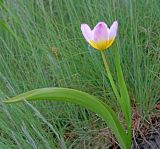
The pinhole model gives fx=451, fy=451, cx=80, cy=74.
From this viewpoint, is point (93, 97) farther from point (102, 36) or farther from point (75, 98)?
point (102, 36)

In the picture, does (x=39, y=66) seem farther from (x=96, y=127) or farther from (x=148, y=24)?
(x=148, y=24)

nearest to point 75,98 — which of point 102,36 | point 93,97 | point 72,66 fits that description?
point 93,97

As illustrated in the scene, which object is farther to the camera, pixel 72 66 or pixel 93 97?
pixel 72 66

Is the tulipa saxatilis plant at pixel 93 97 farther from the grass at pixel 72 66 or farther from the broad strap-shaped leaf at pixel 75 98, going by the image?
the grass at pixel 72 66

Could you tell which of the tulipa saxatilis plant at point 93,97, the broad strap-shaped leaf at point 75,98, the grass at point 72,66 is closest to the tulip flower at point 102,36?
the tulipa saxatilis plant at point 93,97

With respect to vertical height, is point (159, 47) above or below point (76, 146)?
above

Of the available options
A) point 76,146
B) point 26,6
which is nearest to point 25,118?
point 76,146
